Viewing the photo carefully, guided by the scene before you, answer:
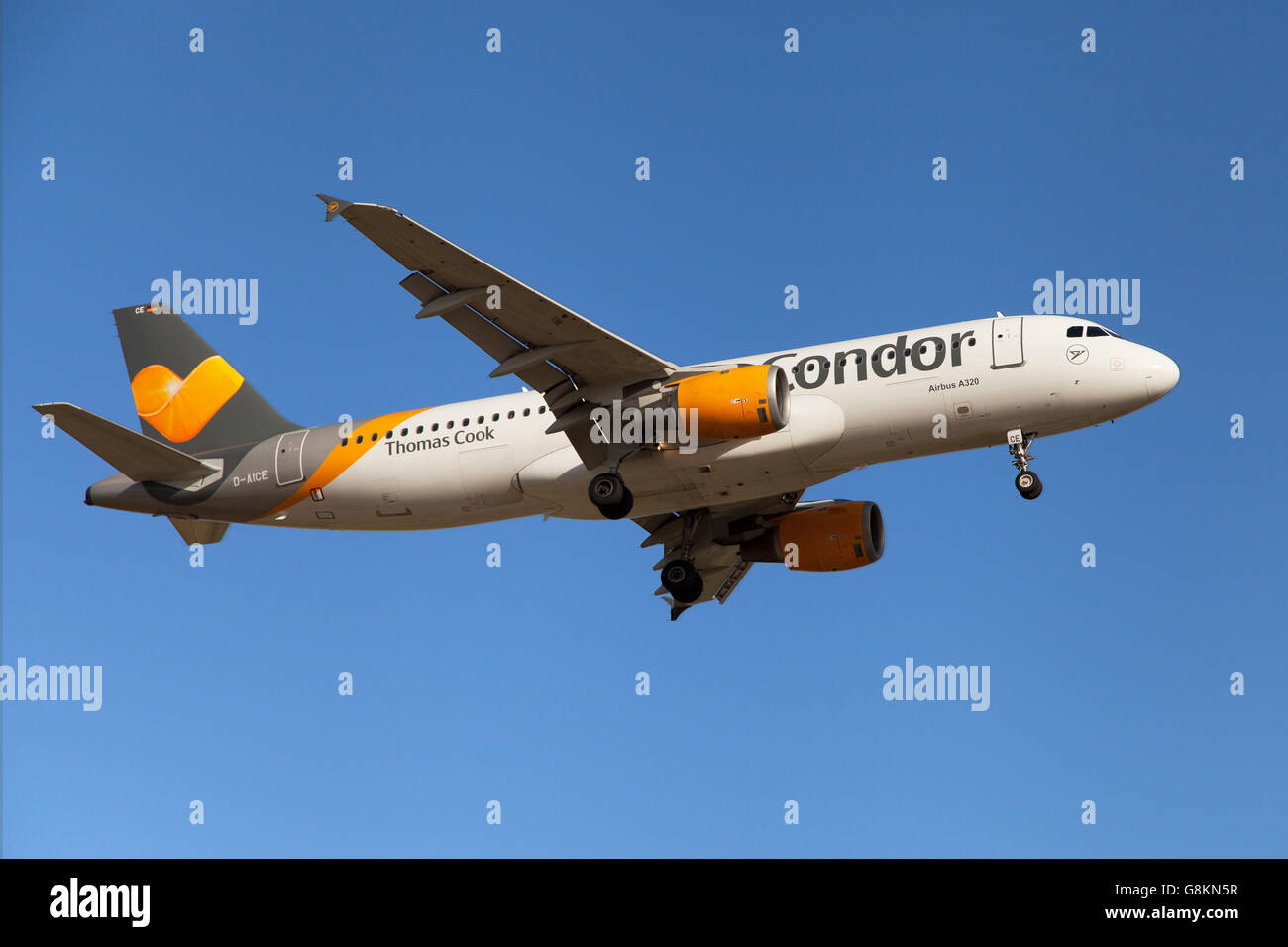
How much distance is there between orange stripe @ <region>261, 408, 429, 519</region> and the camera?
108ft

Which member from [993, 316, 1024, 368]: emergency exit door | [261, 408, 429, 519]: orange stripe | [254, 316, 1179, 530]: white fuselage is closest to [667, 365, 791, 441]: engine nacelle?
[254, 316, 1179, 530]: white fuselage

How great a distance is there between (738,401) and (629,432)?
2883mm

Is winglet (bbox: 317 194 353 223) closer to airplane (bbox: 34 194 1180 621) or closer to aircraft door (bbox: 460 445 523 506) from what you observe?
airplane (bbox: 34 194 1180 621)

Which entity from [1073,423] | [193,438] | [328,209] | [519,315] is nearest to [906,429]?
[1073,423]

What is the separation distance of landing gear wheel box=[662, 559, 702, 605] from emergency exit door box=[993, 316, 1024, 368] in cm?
980

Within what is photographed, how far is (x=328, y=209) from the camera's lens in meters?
24.8

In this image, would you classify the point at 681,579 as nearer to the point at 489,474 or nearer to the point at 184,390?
the point at 489,474

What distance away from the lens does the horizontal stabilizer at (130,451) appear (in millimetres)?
30578

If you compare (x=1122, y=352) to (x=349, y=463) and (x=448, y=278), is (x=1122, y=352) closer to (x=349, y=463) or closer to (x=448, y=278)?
(x=448, y=278)

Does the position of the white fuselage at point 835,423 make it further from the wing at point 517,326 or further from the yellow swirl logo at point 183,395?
the yellow swirl logo at point 183,395

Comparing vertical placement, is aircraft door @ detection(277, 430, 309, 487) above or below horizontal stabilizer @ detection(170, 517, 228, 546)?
above

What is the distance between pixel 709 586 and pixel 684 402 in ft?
27.2

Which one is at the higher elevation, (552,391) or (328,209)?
(328,209)

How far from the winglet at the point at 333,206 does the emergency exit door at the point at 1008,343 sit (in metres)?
13.9
